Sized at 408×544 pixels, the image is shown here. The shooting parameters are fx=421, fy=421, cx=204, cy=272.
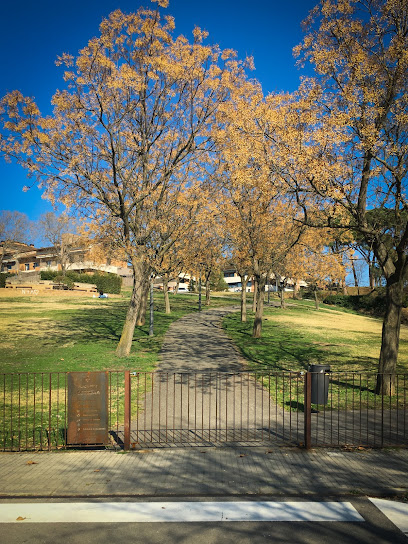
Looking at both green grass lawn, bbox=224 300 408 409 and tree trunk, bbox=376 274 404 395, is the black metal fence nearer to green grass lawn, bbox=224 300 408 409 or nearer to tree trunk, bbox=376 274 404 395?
green grass lawn, bbox=224 300 408 409

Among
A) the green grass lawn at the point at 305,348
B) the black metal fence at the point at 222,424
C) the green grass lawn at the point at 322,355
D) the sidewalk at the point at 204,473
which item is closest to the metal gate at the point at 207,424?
the black metal fence at the point at 222,424

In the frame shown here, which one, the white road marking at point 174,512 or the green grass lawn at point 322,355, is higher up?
the white road marking at point 174,512

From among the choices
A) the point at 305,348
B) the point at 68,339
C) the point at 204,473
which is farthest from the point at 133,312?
the point at 204,473

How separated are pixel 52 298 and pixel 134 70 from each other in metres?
36.3

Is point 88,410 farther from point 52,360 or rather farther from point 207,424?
point 52,360

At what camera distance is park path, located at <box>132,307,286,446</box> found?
843cm

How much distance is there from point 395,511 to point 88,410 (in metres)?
5.05

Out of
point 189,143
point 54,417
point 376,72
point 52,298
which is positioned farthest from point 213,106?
point 52,298

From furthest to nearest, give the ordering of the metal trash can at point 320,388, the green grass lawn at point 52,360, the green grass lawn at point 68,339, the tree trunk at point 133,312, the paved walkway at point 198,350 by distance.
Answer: the tree trunk at point 133,312 < the green grass lawn at point 68,339 < the paved walkway at point 198,350 < the metal trash can at point 320,388 < the green grass lawn at point 52,360

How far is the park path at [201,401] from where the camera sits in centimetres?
843

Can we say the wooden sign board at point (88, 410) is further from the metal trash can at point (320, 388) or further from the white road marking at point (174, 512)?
the metal trash can at point (320, 388)

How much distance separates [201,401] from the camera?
1120 cm

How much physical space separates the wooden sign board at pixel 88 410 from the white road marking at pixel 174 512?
174cm

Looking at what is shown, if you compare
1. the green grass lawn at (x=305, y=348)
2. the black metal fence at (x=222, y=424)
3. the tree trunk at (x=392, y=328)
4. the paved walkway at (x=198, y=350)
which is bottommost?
the green grass lawn at (x=305, y=348)
